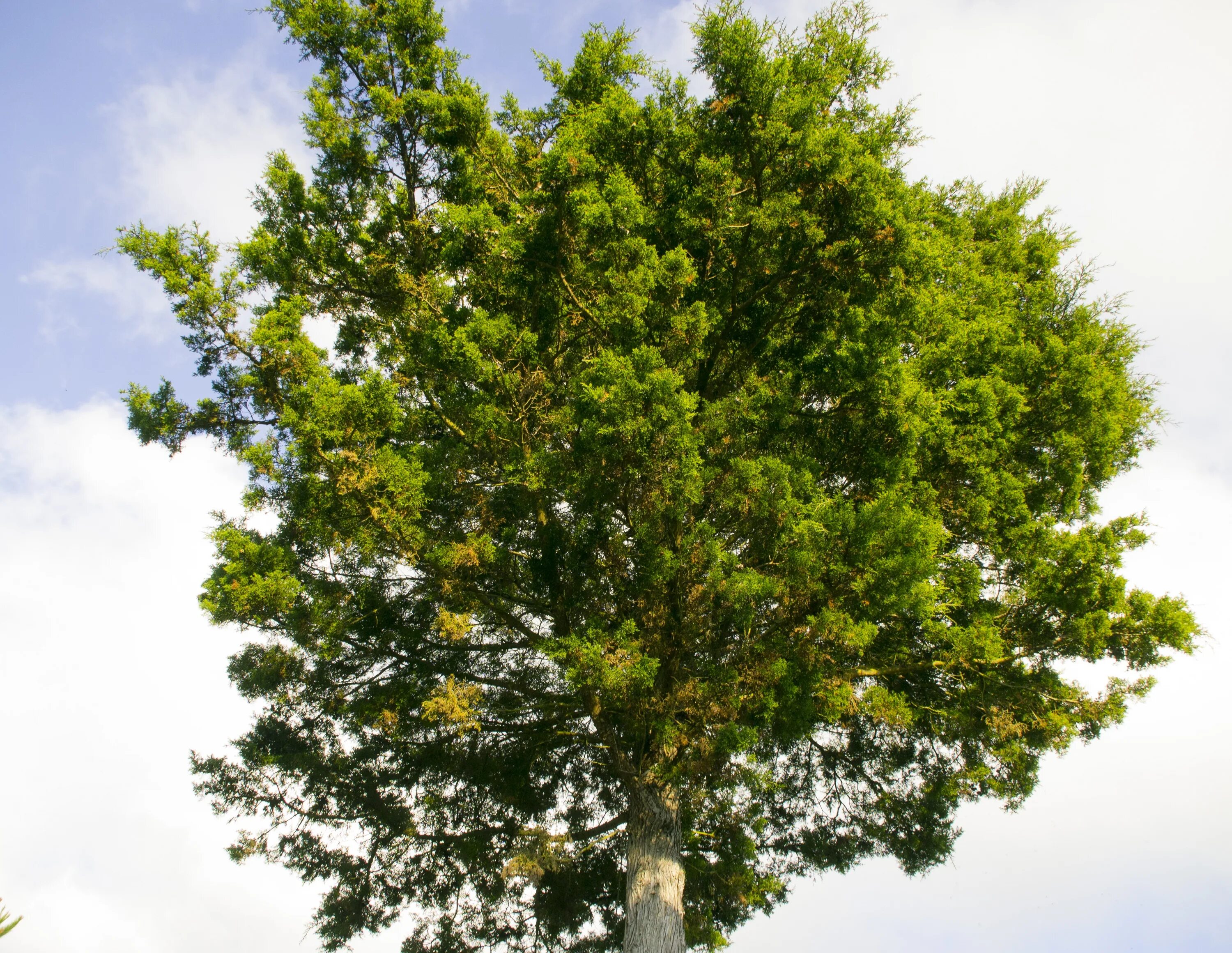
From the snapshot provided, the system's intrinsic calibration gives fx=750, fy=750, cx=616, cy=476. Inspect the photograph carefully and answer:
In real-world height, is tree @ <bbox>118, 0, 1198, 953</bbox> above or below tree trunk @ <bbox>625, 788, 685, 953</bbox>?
above

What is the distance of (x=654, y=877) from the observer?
24.8ft

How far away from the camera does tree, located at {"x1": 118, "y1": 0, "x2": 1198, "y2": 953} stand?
23.9 ft

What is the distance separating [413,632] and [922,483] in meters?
5.98

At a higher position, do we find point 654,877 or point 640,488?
point 640,488

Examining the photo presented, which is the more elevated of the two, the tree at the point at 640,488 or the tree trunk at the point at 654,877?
the tree at the point at 640,488

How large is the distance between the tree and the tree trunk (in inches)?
1.4

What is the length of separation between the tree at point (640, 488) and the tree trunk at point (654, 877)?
0.12ft

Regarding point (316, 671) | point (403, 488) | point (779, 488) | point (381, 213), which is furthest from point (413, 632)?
point (381, 213)

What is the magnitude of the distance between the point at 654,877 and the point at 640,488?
3925 mm

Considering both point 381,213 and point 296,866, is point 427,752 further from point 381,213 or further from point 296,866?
point 381,213

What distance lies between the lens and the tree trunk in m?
7.12

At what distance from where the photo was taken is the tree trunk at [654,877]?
7121 millimetres

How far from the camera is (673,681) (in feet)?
25.4

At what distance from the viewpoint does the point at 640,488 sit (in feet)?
24.7
